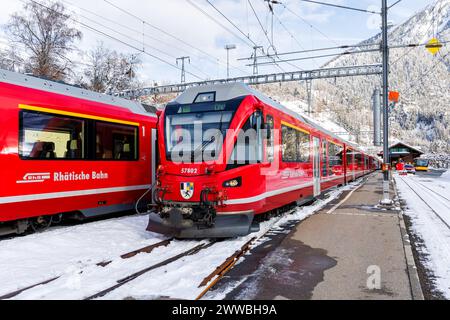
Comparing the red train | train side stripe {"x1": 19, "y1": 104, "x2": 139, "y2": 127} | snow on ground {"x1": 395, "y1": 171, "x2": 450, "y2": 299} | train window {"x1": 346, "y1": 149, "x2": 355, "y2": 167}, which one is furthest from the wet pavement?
train window {"x1": 346, "y1": 149, "x2": 355, "y2": 167}

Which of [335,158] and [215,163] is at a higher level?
[335,158]

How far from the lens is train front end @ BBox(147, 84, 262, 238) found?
6.78 m

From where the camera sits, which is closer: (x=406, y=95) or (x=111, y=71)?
(x=111, y=71)

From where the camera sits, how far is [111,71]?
3828 cm

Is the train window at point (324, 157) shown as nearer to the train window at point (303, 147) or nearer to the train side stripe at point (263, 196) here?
the train window at point (303, 147)

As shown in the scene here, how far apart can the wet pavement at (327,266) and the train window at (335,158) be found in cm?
814

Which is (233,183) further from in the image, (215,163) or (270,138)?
(270,138)

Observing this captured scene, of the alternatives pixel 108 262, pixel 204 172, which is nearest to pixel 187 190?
pixel 204 172

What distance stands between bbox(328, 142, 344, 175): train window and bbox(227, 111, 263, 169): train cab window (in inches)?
377

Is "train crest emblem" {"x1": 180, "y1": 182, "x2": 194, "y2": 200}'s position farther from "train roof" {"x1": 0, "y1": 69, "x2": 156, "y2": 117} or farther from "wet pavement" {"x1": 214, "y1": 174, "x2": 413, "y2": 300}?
"train roof" {"x1": 0, "y1": 69, "x2": 156, "y2": 117}

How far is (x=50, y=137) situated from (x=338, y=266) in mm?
6365
